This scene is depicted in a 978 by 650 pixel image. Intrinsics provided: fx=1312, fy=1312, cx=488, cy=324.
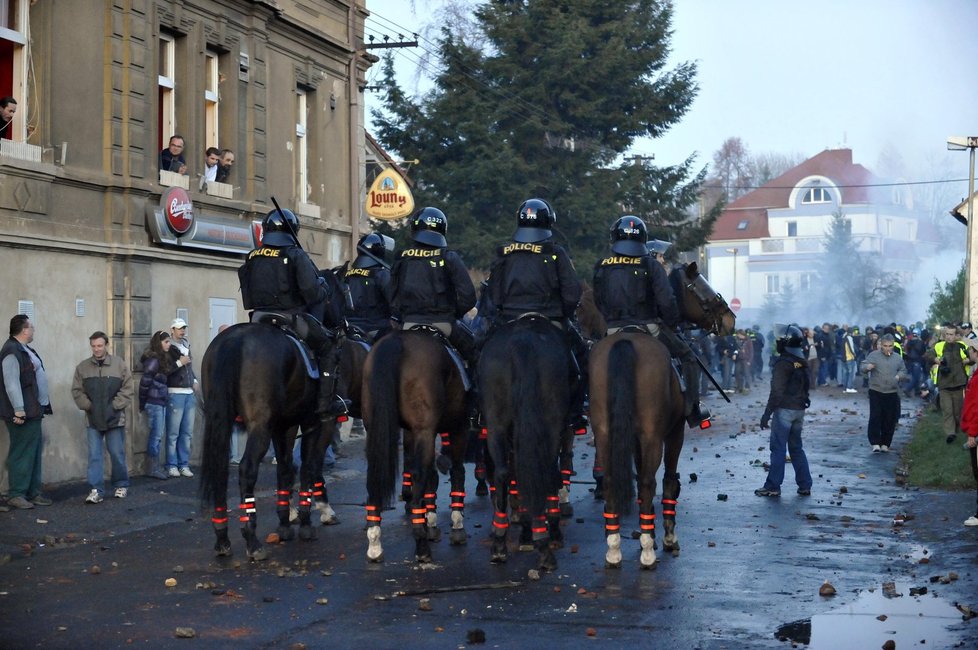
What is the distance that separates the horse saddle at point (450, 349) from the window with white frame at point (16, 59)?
8.54 meters

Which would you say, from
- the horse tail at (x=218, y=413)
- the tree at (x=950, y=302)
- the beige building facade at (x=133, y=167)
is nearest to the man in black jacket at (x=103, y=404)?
the beige building facade at (x=133, y=167)

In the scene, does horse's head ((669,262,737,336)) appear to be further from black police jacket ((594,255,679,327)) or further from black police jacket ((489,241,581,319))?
black police jacket ((489,241,581,319))

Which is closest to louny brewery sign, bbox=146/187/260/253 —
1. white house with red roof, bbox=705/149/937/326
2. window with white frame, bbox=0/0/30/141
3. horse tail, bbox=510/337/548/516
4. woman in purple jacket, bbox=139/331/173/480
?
woman in purple jacket, bbox=139/331/173/480

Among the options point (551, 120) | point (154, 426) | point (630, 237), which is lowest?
point (154, 426)

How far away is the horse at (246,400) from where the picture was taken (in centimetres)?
1070

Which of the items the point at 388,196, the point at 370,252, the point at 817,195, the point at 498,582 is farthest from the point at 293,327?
the point at 817,195

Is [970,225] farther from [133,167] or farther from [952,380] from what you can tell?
[133,167]

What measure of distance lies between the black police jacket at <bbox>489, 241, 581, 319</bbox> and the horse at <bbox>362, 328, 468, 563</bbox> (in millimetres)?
719

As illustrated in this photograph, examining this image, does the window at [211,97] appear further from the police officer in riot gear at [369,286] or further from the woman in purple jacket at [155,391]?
the police officer in riot gear at [369,286]

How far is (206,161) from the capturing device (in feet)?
70.7

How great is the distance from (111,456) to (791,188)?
86.2 meters

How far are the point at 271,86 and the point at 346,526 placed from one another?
13.4m

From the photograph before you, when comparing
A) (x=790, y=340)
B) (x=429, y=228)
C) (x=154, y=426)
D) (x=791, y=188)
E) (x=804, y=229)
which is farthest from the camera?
(x=804, y=229)

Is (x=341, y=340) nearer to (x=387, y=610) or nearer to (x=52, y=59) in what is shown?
(x=387, y=610)
